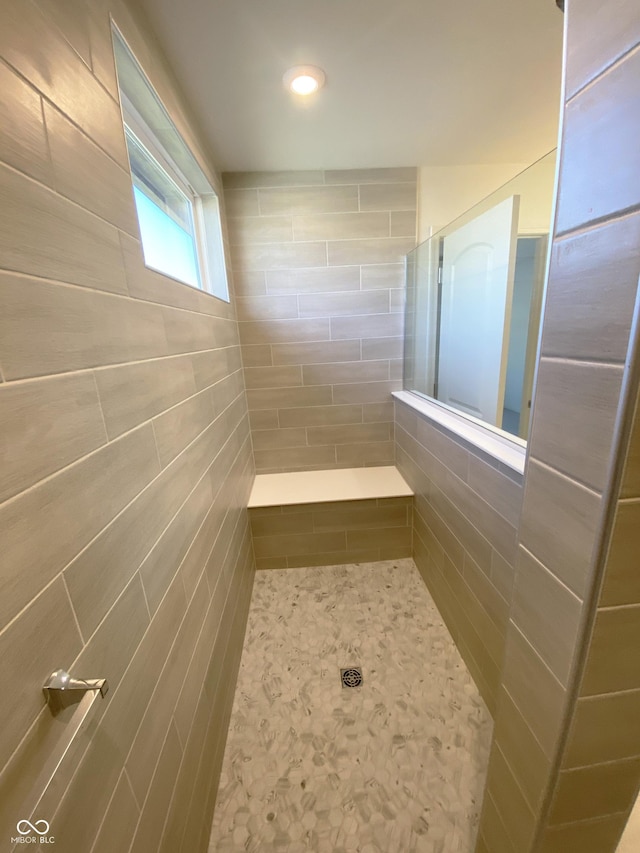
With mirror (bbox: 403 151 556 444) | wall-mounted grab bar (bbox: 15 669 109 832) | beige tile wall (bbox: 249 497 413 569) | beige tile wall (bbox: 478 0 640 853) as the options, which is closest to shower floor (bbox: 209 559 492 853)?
beige tile wall (bbox: 249 497 413 569)

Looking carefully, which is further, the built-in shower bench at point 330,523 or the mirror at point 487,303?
the built-in shower bench at point 330,523

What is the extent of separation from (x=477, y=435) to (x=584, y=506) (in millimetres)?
822

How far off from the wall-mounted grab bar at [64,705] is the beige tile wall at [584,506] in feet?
2.18

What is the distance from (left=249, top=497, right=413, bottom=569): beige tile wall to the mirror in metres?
0.78

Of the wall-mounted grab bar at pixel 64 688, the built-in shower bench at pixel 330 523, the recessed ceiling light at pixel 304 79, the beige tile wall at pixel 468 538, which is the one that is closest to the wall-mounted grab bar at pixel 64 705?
the wall-mounted grab bar at pixel 64 688

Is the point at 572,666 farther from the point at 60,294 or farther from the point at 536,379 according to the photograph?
the point at 60,294

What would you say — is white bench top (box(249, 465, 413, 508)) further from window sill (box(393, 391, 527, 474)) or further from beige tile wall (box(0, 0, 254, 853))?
beige tile wall (box(0, 0, 254, 853))

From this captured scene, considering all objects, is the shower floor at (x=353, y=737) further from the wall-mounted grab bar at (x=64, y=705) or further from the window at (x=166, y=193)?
the window at (x=166, y=193)

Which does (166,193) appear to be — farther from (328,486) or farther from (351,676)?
(351,676)

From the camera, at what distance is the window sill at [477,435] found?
1.00m

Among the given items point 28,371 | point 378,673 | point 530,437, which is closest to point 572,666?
point 530,437

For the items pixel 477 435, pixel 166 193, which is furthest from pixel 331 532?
pixel 166 193

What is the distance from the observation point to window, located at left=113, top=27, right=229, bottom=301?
3.08 feet

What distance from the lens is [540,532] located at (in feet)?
1.72
